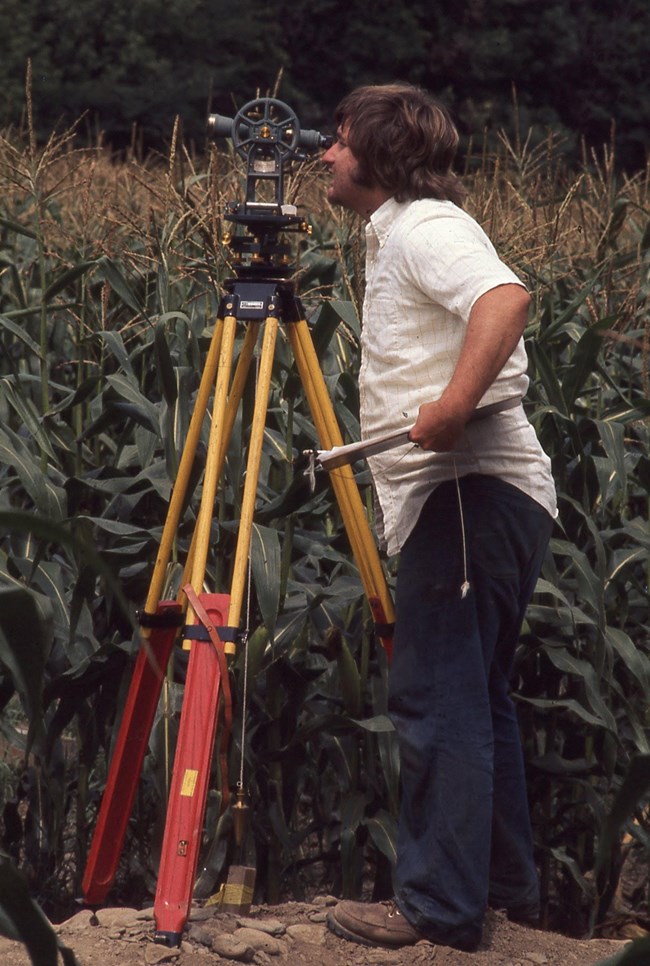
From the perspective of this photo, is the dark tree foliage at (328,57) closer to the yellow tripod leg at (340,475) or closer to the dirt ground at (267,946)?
the yellow tripod leg at (340,475)

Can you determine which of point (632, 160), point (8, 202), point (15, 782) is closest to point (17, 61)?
point (632, 160)

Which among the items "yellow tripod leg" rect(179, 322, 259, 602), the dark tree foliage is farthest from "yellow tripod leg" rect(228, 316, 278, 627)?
the dark tree foliage

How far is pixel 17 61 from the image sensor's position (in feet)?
79.5

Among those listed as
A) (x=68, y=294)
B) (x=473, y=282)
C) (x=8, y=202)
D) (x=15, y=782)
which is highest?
(x=8, y=202)

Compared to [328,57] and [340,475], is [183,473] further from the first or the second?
[328,57]

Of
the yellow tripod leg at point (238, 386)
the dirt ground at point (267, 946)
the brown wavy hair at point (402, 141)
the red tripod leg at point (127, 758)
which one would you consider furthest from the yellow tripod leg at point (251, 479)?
the dirt ground at point (267, 946)

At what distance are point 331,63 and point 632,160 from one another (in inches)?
240

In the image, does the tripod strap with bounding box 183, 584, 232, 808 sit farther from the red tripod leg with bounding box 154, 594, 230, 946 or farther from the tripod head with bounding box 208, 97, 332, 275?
the tripod head with bounding box 208, 97, 332, 275

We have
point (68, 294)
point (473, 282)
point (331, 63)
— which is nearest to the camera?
point (473, 282)

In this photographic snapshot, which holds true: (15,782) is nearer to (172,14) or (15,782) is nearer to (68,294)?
(68,294)

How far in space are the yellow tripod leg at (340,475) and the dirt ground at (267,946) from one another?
71 cm

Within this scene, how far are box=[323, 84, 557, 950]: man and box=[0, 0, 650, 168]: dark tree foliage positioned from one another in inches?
850

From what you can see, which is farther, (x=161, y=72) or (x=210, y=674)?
(x=161, y=72)

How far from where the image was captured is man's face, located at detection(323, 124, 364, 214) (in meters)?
2.91
